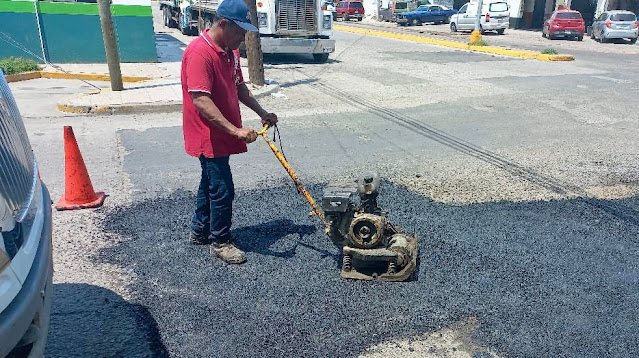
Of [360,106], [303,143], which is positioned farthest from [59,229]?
[360,106]

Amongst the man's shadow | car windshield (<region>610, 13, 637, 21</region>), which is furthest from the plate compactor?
car windshield (<region>610, 13, 637, 21</region>)

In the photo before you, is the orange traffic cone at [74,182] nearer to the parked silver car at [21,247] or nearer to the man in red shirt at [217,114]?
the man in red shirt at [217,114]

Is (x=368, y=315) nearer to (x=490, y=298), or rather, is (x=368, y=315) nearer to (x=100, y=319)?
(x=490, y=298)

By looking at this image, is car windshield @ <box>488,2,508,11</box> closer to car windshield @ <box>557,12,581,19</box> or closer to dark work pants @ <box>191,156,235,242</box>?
car windshield @ <box>557,12,581,19</box>

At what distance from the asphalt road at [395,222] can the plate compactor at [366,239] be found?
0.14 metres

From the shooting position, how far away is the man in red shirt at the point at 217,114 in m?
3.42

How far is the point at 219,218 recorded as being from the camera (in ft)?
12.6

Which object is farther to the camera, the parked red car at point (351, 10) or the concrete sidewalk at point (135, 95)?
the parked red car at point (351, 10)

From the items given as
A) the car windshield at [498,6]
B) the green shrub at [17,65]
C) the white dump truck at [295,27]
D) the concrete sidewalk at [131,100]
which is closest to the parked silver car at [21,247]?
the concrete sidewalk at [131,100]

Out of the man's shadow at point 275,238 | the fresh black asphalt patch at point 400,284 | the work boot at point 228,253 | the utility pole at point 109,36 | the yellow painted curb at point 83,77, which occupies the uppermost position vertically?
the utility pole at point 109,36

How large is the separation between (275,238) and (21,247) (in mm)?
2427

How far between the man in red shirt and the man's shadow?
263 mm

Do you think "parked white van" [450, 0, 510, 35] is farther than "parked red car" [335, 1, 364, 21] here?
No

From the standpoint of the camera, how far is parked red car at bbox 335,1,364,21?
137ft
